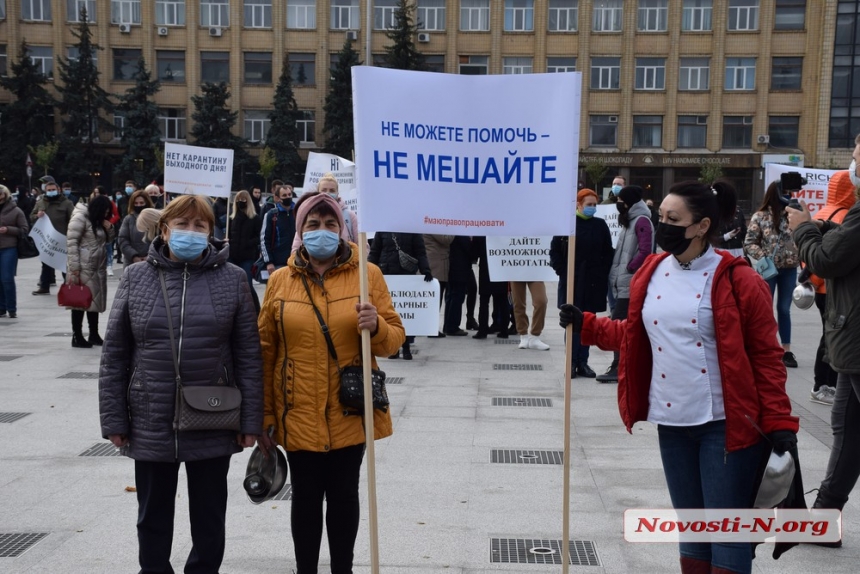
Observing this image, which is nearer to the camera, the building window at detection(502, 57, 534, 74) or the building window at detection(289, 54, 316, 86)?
the building window at detection(502, 57, 534, 74)

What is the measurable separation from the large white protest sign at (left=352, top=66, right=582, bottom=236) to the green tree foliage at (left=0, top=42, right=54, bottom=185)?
54960 millimetres

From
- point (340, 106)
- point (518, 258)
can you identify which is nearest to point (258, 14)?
point (340, 106)

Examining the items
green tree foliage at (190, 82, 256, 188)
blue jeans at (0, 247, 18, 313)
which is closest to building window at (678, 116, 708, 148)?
green tree foliage at (190, 82, 256, 188)

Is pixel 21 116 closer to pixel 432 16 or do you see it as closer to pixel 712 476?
pixel 432 16

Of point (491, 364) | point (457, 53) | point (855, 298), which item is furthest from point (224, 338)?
point (457, 53)

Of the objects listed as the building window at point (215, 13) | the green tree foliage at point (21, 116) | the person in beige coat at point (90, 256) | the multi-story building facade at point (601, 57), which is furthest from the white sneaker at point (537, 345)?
the green tree foliage at point (21, 116)

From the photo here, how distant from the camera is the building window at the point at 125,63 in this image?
186ft

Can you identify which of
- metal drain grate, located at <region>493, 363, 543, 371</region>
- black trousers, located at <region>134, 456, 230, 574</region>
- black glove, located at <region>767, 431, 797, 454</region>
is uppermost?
black glove, located at <region>767, 431, 797, 454</region>

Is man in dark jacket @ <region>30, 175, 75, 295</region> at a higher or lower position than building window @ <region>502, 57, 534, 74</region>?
lower

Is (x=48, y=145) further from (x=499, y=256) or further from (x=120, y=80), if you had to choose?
(x=499, y=256)

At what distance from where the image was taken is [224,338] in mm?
4039

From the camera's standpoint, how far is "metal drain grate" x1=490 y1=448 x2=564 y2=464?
22.2 ft

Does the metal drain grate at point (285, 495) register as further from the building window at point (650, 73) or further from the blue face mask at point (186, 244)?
the building window at point (650, 73)

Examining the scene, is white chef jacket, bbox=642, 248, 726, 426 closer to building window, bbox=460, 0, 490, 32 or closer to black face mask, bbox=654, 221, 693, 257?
black face mask, bbox=654, 221, 693, 257
